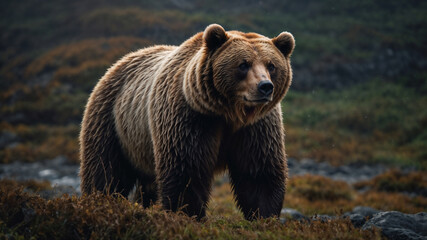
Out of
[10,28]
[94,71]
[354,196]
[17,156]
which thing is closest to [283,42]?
[354,196]

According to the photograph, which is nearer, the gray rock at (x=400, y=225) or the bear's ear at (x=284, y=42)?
the gray rock at (x=400, y=225)

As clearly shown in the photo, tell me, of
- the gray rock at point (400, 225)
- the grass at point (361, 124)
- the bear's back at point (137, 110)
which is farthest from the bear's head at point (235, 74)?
the grass at point (361, 124)

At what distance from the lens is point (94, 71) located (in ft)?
67.6

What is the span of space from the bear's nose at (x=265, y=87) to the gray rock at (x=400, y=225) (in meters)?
1.67

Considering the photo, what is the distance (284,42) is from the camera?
171 inches

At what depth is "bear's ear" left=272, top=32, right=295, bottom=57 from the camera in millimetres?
4336

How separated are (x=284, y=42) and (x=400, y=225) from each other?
2.32 meters

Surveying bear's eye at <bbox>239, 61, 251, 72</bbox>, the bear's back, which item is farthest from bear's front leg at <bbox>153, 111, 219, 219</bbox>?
the bear's back

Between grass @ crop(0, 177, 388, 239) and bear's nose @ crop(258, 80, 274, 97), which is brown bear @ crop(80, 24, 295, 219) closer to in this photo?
bear's nose @ crop(258, 80, 274, 97)

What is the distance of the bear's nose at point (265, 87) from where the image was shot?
3691 mm

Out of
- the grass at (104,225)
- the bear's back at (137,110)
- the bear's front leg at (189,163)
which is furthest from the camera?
the bear's back at (137,110)

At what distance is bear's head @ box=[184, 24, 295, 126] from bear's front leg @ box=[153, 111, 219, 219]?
0.22 meters

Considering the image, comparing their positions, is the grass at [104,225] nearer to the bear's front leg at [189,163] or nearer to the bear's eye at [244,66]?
the bear's front leg at [189,163]

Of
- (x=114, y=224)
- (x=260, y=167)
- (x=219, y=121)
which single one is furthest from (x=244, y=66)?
(x=114, y=224)
